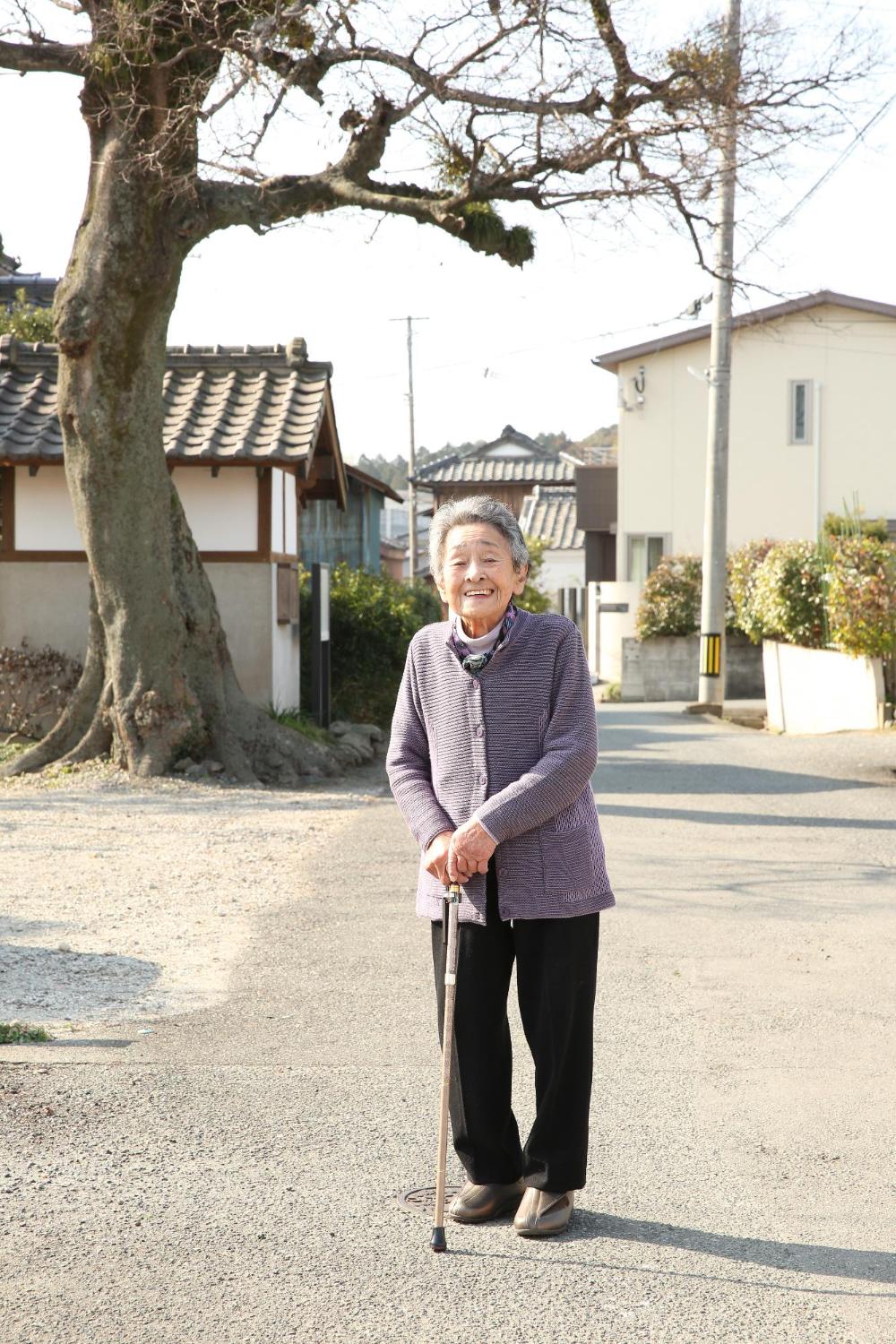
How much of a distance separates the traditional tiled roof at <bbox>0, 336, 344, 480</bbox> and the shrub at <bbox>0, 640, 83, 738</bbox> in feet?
6.96

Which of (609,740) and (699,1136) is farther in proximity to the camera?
(609,740)

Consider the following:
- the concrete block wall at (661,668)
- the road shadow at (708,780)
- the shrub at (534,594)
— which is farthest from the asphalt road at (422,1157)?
the shrub at (534,594)

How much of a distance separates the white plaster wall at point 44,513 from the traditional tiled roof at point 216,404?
0.54 meters

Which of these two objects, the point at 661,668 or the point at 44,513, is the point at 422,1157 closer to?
the point at 44,513

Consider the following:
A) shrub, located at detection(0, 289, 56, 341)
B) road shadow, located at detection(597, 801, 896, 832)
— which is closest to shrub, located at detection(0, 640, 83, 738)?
road shadow, located at detection(597, 801, 896, 832)

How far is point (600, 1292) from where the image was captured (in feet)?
11.2

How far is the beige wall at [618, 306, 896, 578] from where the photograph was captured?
30219mm

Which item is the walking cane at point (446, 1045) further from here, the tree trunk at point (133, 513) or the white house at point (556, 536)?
the white house at point (556, 536)

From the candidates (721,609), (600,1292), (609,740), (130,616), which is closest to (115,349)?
(130,616)

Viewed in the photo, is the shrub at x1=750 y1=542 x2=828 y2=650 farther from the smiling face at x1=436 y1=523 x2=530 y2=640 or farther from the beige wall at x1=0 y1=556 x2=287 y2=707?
the smiling face at x1=436 y1=523 x2=530 y2=640

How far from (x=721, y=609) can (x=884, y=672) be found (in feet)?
17.7

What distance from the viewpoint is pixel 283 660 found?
16.4 meters

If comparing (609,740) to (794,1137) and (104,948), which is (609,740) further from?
(794,1137)

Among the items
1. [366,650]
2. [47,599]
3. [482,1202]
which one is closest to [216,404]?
[47,599]
